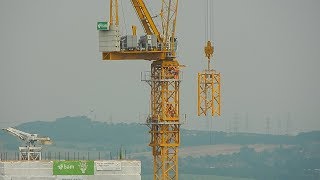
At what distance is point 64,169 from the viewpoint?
177 metres

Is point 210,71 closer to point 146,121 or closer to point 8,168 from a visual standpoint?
point 146,121

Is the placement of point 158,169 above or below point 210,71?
below

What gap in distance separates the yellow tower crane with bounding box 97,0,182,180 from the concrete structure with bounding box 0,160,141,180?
14.7ft

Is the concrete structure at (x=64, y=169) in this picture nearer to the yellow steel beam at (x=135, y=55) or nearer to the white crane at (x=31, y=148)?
the white crane at (x=31, y=148)

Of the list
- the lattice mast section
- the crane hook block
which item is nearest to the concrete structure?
the lattice mast section

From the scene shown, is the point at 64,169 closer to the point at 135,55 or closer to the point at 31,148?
the point at 31,148

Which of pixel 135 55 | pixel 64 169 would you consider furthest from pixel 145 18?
pixel 64 169

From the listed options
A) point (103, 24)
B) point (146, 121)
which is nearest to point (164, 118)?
point (146, 121)

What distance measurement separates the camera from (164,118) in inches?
6929

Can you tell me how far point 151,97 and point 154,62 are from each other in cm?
521

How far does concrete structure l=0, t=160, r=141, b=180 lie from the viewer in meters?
175

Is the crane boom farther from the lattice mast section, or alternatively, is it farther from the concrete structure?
the concrete structure

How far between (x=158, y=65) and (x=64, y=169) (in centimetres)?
2070

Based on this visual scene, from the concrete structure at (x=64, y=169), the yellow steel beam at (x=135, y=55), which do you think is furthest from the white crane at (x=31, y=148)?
the yellow steel beam at (x=135, y=55)
